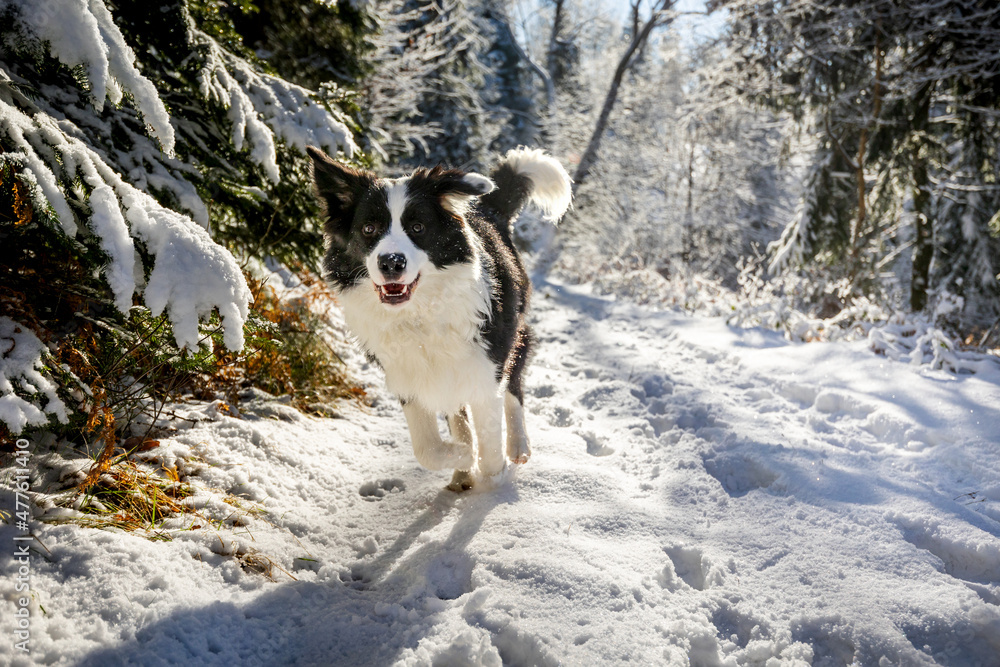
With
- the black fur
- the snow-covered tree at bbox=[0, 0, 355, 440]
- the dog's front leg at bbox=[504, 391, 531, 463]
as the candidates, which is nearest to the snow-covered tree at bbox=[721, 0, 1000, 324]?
the dog's front leg at bbox=[504, 391, 531, 463]

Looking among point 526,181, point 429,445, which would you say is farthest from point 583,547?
point 526,181

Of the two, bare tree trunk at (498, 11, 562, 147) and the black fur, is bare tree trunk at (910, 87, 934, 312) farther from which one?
bare tree trunk at (498, 11, 562, 147)

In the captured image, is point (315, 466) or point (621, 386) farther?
point (621, 386)

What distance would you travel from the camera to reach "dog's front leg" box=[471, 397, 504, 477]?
2744 millimetres

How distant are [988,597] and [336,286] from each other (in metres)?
2.91

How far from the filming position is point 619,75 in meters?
14.0

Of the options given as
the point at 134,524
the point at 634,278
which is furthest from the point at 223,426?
the point at 634,278

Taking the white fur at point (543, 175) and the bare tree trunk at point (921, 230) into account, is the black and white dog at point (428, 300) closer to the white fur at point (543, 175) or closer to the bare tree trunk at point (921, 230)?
the white fur at point (543, 175)

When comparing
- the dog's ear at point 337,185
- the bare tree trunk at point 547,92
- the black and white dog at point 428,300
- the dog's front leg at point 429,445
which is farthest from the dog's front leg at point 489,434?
the bare tree trunk at point 547,92

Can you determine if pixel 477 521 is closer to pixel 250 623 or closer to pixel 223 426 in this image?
pixel 250 623

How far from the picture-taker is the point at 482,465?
279 cm

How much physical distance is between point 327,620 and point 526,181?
3.18m

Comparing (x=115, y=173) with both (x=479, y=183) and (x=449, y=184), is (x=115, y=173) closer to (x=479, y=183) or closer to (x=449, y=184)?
(x=449, y=184)

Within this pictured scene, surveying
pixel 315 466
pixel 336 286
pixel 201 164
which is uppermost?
pixel 201 164
